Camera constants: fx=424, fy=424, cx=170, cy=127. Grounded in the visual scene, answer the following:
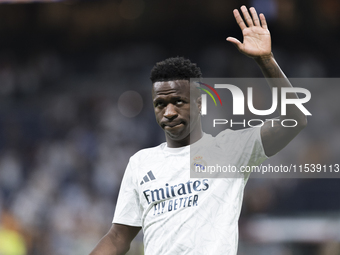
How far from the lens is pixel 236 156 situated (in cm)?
261

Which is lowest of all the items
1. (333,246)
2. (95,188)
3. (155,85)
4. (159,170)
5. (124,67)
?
(333,246)

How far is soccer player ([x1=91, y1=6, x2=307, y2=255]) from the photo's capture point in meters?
2.44

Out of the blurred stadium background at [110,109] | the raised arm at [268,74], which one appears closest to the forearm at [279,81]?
the raised arm at [268,74]

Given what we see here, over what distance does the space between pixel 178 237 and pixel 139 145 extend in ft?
22.3

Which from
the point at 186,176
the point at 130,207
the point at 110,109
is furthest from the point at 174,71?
the point at 110,109

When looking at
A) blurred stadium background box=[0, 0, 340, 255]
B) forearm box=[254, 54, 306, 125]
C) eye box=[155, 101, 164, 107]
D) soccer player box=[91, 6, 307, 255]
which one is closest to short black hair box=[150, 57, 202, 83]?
soccer player box=[91, 6, 307, 255]

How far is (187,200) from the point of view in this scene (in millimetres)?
2527

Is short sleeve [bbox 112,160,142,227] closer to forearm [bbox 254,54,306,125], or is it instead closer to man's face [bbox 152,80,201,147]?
man's face [bbox 152,80,201,147]

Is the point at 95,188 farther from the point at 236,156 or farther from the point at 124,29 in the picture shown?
the point at 236,156

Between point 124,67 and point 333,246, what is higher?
point 124,67

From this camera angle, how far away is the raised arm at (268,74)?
2.36 meters

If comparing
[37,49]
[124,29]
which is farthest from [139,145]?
[37,49]

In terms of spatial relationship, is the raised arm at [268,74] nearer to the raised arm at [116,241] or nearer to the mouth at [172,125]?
the mouth at [172,125]

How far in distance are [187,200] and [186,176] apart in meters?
0.15
